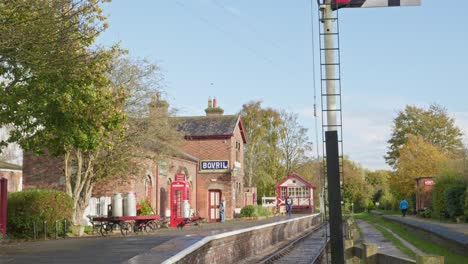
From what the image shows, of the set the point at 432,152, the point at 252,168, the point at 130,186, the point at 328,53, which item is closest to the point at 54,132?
the point at 328,53

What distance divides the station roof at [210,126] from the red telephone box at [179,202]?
47.5 ft

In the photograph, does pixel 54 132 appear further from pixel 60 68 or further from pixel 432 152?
pixel 432 152

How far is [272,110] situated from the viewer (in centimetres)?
7694

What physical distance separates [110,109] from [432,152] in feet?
145

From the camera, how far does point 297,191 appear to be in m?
63.6

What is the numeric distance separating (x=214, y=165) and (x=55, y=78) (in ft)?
93.7

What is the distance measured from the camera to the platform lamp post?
10.8 metres

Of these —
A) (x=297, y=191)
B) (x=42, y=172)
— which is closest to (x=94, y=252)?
(x=42, y=172)

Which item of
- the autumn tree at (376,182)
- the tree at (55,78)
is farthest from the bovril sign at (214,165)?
the autumn tree at (376,182)

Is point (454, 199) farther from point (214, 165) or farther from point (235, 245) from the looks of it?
point (235, 245)

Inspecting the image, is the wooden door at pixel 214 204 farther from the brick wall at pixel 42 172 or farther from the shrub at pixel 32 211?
the shrub at pixel 32 211

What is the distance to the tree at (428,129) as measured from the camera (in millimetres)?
76062

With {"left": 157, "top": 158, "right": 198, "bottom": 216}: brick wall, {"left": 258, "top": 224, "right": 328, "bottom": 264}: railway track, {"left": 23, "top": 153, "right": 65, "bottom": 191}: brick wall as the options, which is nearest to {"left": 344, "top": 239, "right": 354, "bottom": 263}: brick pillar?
{"left": 258, "top": 224, "right": 328, "bottom": 264}: railway track

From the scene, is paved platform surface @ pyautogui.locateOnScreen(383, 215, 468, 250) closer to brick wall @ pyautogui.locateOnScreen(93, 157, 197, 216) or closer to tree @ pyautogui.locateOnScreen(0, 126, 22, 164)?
brick wall @ pyautogui.locateOnScreen(93, 157, 197, 216)
